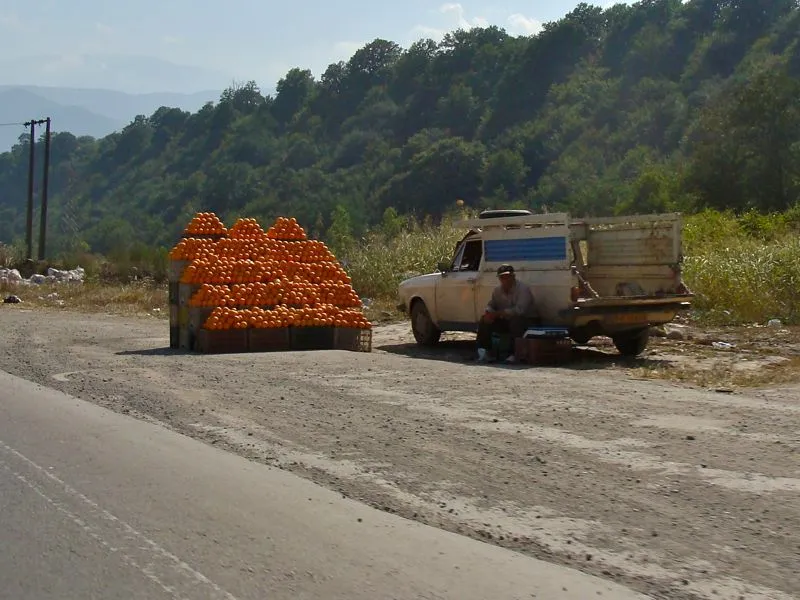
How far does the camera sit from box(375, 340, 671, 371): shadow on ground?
15.0 meters

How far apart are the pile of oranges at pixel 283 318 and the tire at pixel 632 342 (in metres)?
4.07

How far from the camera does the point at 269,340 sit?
17094 millimetres

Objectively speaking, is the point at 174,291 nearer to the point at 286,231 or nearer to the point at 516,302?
the point at 286,231

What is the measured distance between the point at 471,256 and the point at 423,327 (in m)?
1.62

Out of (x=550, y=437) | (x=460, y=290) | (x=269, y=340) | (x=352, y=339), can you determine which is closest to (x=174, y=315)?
(x=269, y=340)

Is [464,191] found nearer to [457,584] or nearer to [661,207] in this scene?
[661,207]

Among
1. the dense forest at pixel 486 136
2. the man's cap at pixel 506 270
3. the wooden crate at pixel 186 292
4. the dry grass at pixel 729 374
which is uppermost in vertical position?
the dense forest at pixel 486 136

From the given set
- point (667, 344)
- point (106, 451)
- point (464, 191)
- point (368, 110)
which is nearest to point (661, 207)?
point (464, 191)

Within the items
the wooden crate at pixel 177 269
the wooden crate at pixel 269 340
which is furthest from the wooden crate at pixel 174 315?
the wooden crate at pixel 269 340

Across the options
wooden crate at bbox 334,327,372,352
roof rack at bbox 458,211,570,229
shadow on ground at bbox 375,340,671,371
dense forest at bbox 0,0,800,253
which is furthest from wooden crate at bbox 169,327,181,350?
dense forest at bbox 0,0,800,253

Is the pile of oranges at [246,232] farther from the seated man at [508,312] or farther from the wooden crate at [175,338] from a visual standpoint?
the seated man at [508,312]

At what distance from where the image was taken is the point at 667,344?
17.3m

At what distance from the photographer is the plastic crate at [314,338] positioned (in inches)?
683

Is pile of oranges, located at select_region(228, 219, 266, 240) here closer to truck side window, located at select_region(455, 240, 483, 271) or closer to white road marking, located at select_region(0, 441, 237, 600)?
truck side window, located at select_region(455, 240, 483, 271)
